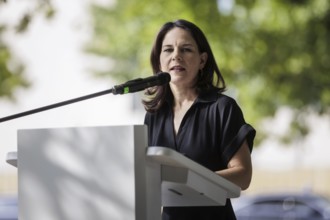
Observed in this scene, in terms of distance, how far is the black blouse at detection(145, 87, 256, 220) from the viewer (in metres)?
2.95

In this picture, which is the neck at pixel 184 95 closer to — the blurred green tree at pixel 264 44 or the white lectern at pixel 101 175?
the white lectern at pixel 101 175

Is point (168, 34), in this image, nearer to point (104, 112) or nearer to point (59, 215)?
point (59, 215)

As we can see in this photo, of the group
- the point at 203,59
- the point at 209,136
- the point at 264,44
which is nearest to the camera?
the point at 209,136

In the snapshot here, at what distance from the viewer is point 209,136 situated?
9.90 ft

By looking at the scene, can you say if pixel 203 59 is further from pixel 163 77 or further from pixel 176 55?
pixel 163 77

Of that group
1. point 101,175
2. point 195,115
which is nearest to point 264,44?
point 195,115

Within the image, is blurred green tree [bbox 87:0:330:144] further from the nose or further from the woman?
the nose

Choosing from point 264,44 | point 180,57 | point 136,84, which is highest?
point 264,44

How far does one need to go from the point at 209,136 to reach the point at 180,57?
0.31 metres

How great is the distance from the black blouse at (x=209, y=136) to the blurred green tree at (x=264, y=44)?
8.25 meters

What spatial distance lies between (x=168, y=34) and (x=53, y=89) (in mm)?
23044

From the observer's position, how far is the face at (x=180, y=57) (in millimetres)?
3033

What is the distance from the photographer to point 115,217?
7.68ft

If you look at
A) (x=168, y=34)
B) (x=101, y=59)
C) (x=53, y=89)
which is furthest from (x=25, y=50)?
(x=168, y=34)
